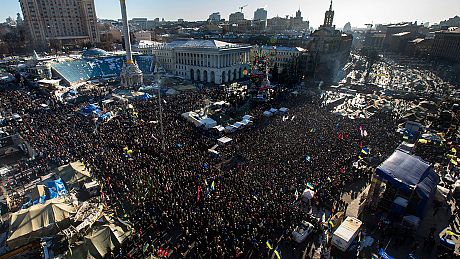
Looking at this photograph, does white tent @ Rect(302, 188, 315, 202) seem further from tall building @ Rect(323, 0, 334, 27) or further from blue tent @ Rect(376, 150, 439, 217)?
tall building @ Rect(323, 0, 334, 27)

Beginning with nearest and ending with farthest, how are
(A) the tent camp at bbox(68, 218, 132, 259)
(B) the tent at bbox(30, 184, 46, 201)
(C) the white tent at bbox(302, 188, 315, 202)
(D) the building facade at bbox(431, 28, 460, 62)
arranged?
(A) the tent camp at bbox(68, 218, 132, 259), (B) the tent at bbox(30, 184, 46, 201), (C) the white tent at bbox(302, 188, 315, 202), (D) the building facade at bbox(431, 28, 460, 62)

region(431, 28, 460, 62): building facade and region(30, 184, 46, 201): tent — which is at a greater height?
region(431, 28, 460, 62): building facade

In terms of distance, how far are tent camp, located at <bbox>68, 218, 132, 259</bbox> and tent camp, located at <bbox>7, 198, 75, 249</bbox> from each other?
6.94 feet

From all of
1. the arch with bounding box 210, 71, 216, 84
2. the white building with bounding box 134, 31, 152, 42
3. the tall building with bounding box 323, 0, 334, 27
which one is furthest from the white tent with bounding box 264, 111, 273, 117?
the white building with bounding box 134, 31, 152, 42

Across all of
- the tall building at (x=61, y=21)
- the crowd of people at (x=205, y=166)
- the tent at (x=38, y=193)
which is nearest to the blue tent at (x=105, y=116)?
the crowd of people at (x=205, y=166)

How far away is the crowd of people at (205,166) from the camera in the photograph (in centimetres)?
1695

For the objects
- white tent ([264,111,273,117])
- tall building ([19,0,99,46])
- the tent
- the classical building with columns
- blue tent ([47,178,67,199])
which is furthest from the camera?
tall building ([19,0,99,46])

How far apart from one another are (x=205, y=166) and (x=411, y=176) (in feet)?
54.1

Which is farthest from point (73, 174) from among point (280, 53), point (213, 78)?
point (280, 53)

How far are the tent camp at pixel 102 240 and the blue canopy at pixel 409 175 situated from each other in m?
18.4

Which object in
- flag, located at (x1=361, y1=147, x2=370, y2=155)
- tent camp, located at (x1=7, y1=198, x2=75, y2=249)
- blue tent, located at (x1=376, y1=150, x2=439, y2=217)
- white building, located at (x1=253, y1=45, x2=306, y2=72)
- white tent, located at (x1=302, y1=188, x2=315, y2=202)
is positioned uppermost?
white building, located at (x1=253, y1=45, x2=306, y2=72)

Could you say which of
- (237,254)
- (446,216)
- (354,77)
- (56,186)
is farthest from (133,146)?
(354,77)

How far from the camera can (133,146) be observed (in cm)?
2723

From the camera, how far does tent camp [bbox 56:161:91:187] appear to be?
68.5 ft
